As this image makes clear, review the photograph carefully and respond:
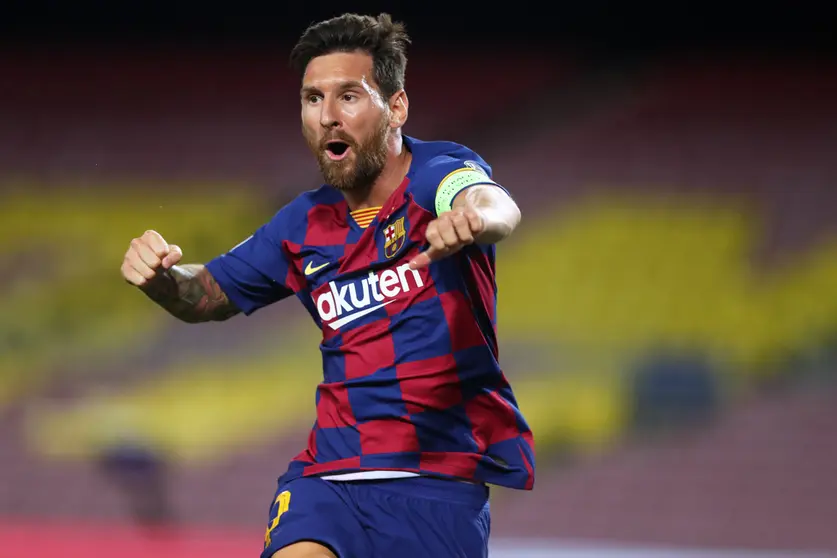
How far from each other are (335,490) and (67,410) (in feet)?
11.3

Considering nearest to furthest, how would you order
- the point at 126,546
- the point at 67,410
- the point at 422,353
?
the point at 422,353 < the point at 126,546 < the point at 67,410

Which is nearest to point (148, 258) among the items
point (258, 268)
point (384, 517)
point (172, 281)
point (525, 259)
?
point (172, 281)

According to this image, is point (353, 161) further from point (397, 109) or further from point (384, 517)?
point (384, 517)

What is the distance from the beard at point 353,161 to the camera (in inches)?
89.4

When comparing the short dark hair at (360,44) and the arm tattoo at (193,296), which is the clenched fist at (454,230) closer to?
the short dark hair at (360,44)

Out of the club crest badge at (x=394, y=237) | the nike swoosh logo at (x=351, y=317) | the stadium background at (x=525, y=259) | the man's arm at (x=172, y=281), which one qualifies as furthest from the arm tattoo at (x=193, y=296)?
the stadium background at (x=525, y=259)

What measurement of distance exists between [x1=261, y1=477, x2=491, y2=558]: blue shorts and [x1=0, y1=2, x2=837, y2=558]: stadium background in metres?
2.87

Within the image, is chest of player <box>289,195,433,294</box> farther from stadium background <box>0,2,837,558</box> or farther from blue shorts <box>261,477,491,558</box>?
stadium background <box>0,2,837,558</box>

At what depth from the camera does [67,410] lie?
17.2 feet

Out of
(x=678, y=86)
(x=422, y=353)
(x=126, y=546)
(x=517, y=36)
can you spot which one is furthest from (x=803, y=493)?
(x=422, y=353)

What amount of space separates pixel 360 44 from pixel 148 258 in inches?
26.3

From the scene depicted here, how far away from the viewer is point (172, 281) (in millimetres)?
2393

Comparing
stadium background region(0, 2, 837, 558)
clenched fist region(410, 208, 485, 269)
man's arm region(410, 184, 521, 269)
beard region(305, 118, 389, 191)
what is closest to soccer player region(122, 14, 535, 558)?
beard region(305, 118, 389, 191)

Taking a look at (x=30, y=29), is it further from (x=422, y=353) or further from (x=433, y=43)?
(x=422, y=353)
